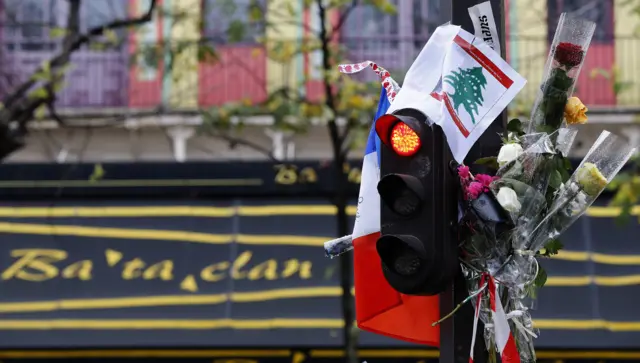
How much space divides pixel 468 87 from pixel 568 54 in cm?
51

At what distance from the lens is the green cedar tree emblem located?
444 centimetres

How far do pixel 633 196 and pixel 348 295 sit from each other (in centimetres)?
299

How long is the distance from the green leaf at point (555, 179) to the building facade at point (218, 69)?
7865mm

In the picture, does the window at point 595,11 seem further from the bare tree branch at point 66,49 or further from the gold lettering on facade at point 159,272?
the bare tree branch at point 66,49

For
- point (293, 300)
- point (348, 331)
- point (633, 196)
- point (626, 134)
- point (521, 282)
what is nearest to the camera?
point (521, 282)

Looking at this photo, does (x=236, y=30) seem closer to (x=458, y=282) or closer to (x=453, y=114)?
(x=453, y=114)

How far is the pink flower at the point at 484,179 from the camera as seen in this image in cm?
441

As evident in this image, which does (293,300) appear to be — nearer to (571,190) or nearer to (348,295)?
(348,295)

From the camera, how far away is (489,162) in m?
4.56

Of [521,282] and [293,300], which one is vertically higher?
[521,282]

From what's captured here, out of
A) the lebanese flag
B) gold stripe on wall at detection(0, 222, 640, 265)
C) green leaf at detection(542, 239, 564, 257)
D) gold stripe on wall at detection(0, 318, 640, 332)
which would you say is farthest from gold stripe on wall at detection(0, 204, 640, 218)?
green leaf at detection(542, 239, 564, 257)

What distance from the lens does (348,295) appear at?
873 cm

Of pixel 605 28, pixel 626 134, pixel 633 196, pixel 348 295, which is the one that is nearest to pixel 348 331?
pixel 348 295

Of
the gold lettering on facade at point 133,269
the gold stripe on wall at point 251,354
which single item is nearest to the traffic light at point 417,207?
the gold stripe on wall at point 251,354
